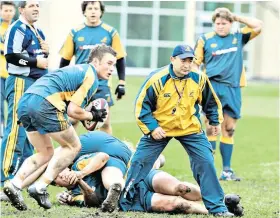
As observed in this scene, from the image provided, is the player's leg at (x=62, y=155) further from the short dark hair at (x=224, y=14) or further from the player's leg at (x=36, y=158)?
the short dark hair at (x=224, y=14)

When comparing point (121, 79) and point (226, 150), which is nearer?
point (121, 79)

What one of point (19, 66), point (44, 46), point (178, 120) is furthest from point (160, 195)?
point (44, 46)

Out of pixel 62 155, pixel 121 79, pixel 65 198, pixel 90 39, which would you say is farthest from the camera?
Result: pixel 121 79

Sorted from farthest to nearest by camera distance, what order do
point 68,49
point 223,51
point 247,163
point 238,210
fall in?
point 247,163 < point 223,51 < point 68,49 < point 238,210

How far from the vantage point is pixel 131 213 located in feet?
28.6

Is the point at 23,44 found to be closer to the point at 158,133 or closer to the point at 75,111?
the point at 75,111

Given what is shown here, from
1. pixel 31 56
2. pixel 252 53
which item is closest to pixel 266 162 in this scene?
pixel 31 56

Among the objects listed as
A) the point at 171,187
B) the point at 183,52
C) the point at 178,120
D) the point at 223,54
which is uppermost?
the point at 183,52

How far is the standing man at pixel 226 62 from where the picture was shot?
12.3 metres

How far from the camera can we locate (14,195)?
27.8 feet

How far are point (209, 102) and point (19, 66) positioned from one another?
256cm

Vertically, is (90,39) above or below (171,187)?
above

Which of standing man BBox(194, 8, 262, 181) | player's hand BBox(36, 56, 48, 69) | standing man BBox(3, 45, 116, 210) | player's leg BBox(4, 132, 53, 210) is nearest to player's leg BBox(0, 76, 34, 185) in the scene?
player's hand BBox(36, 56, 48, 69)

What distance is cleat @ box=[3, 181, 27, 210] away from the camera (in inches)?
332
